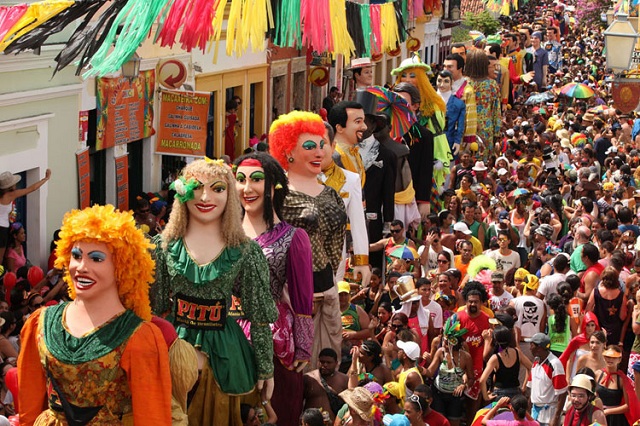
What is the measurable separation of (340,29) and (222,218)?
4.47 metres

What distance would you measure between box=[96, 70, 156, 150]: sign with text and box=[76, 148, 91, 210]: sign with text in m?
0.64

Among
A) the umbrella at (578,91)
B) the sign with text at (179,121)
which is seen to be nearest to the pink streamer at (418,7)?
the umbrella at (578,91)

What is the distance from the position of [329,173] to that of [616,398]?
294cm

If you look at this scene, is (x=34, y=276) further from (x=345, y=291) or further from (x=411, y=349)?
(x=411, y=349)

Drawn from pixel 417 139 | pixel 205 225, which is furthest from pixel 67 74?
pixel 205 225

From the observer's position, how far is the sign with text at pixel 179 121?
19172 millimetres

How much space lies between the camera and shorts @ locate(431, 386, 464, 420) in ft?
36.5

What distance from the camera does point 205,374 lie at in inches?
297

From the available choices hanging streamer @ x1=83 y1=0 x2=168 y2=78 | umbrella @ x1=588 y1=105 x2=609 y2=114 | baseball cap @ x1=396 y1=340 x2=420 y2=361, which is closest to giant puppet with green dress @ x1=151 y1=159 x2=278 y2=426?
baseball cap @ x1=396 y1=340 x2=420 y2=361

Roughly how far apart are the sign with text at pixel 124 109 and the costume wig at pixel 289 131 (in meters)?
8.86

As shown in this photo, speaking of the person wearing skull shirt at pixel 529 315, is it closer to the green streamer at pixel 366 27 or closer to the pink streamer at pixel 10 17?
the green streamer at pixel 366 27

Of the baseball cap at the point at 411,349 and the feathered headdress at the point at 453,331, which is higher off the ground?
the baseball cap at the point at 411,349

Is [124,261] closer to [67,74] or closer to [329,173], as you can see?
[329,173]

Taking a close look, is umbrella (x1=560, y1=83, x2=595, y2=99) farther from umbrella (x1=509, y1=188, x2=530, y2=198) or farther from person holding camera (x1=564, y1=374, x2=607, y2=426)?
person holding camera (x1=564, y1=374, x2=607, y2=426)
